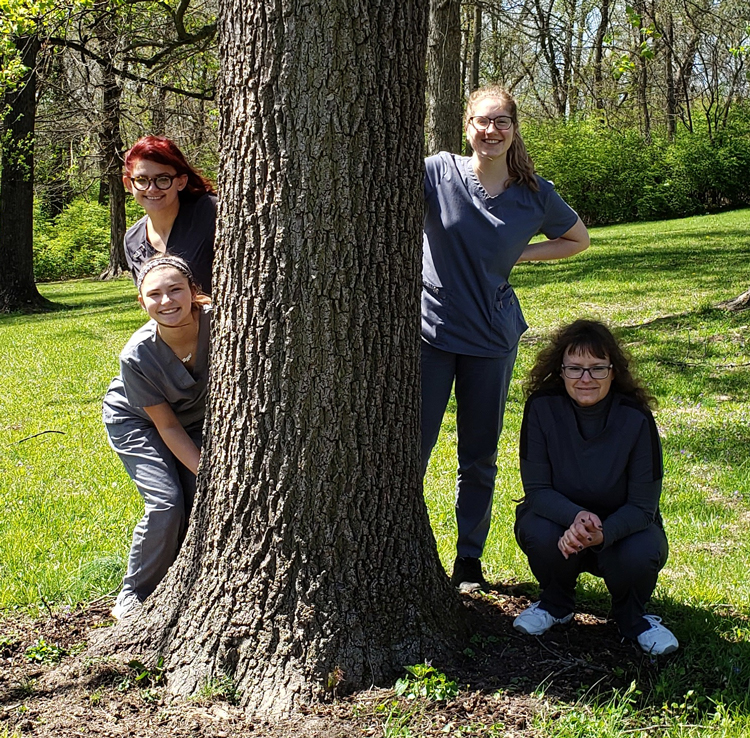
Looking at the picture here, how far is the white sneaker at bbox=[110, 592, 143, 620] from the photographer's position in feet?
11.1

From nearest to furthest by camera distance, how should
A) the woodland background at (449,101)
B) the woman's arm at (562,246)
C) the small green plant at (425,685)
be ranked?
the small green plant at (425,685)
the woman's arm at (562,246)
the woodland background at (449,101)

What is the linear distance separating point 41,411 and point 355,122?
638 cm

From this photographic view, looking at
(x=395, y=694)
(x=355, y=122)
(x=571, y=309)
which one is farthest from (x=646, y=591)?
(x=571, y=309)

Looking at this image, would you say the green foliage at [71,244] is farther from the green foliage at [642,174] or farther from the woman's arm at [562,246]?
the woman's arm at [562,246]

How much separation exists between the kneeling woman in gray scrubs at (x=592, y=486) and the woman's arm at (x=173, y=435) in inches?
49.6

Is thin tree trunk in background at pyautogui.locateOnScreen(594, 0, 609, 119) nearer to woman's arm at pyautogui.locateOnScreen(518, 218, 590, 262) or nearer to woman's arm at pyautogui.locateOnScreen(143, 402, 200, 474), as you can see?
woman's arm at pyautogui.locateOnScreen(518, 218, 590, 262)

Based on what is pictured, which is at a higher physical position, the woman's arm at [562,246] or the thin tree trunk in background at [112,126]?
the thin tree trunk in background at [112,126]

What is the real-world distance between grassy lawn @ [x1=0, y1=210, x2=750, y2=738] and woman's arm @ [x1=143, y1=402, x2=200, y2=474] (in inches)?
36.2

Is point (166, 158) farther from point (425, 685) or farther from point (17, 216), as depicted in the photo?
point (17, 216)

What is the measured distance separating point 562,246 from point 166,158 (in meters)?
1.72

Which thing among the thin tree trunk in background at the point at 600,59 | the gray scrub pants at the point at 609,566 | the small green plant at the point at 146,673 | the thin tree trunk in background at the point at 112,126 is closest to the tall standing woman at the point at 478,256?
the gray scrub pants at the point at 609,566

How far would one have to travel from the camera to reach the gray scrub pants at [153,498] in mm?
3354

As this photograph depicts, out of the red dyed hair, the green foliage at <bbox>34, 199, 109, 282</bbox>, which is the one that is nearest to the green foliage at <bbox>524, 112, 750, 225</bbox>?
the green foliage at <bbox>34, 199, 109, 282</bbox>

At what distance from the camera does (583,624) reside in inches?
135
